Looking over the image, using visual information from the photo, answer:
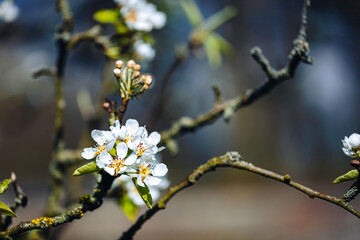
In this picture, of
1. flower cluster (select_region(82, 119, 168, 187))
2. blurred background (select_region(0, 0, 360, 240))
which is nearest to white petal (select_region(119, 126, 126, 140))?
flower cluster (select_region(82, 119, 168, 187))

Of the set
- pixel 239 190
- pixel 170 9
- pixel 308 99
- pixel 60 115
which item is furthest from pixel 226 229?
pixel 60 115

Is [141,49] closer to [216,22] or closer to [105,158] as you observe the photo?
[216,22]

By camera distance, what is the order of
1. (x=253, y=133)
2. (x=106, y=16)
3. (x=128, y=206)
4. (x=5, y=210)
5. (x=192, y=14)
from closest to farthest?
(x=5, y=210) < (x=128, y=206) < (x=106, y=16) < (x=192, y=14) < (x=253, y=133)

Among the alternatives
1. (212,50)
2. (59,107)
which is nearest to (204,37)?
(212,50)

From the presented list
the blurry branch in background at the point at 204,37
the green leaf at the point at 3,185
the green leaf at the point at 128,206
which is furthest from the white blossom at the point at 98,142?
the blurry branch in background at the point at 204,37

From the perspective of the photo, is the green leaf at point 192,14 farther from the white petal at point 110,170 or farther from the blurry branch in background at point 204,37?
the white petal at point 110,170

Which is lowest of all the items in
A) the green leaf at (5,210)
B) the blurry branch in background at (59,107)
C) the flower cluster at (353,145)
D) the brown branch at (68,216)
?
the flower cluster at (353,145)
